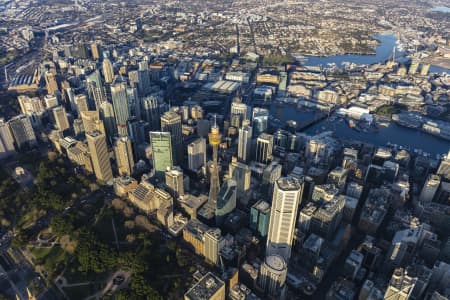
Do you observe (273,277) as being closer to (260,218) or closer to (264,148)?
(260,218)

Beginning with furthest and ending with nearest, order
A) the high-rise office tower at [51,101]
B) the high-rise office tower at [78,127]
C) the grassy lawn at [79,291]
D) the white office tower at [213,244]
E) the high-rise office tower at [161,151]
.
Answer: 1. the high-rise office tower at [51,101]
2. the high-rise office tower at [78,127]
3. the high-rise office tower at [161,151]
4. the white office tower at [213,244]
5. the grassy lawn at [79,291]

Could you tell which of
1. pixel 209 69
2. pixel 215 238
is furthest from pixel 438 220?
pixel 209 69

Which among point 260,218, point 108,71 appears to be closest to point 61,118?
point 108,71

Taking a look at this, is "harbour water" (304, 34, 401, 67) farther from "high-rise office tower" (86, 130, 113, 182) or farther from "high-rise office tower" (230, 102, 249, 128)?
"high-rise office tower" (86, 130, 113, 182)

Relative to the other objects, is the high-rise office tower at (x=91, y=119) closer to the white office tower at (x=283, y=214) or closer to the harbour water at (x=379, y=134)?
the harbour water at (x=379, y=134)

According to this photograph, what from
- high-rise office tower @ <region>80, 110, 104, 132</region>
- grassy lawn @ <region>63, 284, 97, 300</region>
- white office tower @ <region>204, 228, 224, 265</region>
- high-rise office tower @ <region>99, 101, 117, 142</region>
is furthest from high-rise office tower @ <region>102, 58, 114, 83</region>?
white office tower @ <region>204, 228, 224, 265</region>

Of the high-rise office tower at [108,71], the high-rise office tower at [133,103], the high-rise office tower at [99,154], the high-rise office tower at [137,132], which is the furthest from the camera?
the high-rise office tower at [108,71]

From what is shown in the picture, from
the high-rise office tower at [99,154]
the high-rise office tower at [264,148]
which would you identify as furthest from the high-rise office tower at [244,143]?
the high-rise office tower at [99,154]
